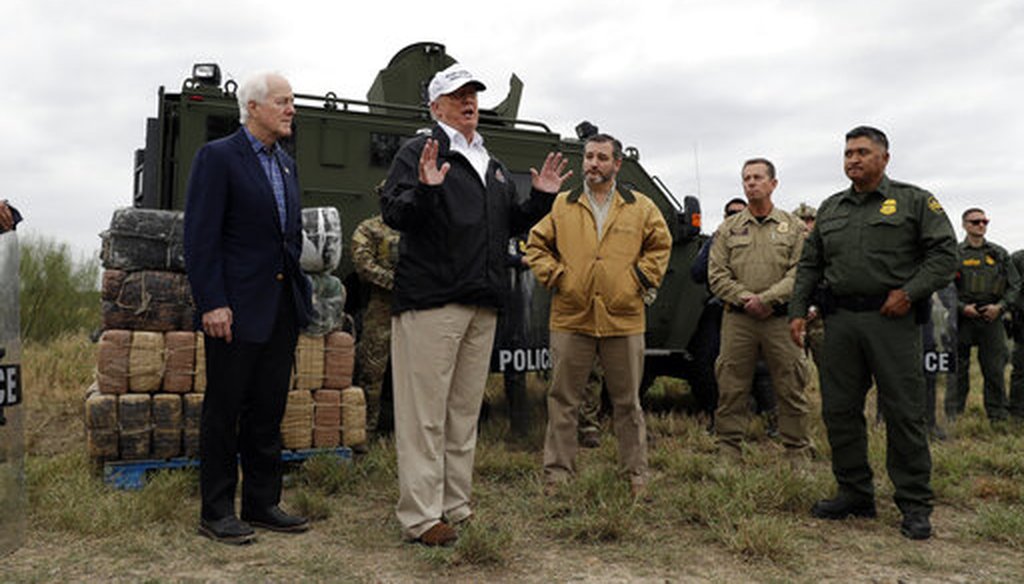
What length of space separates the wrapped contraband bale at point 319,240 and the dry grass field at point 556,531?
3.73ft

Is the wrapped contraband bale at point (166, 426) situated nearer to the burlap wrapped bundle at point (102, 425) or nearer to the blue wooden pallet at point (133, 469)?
the blue wooden pallet at point (133, 469)

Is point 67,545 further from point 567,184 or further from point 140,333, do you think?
point 567,184

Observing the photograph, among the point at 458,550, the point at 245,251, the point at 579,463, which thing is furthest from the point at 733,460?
the point at 245,251

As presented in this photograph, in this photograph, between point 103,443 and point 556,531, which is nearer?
point 556,531

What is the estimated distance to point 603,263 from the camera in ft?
13.7

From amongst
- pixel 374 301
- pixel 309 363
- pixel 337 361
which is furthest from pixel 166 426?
pixel 374 301

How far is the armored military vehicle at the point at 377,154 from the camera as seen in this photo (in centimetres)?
548

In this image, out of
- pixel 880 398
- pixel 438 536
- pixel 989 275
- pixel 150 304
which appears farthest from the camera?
pixel 989 275

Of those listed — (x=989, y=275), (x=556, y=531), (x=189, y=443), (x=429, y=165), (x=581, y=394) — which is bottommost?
(x=556, y=531)

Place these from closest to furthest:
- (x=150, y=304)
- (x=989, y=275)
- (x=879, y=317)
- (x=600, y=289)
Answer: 1. (x=879, y=317)
2. (x=600, y=289)
3. (x=150, y=304)
4. (x=989, y=275)

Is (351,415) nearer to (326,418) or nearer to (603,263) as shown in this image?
(326,418)

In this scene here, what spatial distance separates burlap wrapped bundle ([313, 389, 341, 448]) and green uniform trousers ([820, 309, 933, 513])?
272 cm

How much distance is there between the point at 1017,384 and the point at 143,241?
7.61 metres

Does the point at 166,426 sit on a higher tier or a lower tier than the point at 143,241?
lower
